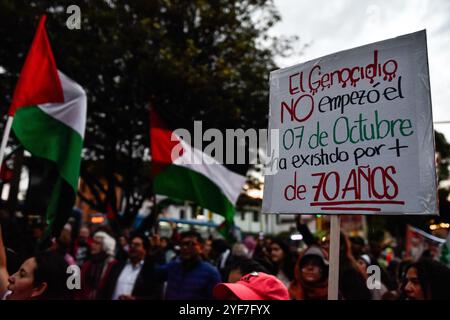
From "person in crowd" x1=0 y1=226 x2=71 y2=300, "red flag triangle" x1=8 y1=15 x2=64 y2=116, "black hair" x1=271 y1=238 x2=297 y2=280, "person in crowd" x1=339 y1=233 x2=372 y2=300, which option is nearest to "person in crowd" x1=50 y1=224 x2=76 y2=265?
"red flag triangle" x1=8 y1=15 x2=64 y2=116

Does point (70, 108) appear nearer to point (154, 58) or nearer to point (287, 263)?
point (287, 263)

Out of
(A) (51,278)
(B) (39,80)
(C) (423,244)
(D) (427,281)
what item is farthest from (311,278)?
(C) (423,244)

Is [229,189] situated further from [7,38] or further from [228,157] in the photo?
[7,38]

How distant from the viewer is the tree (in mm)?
10375

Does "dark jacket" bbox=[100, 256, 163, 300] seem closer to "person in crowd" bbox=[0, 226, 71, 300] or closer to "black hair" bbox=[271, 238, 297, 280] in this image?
"black hair" bbox=[271, 238, 297, 280]

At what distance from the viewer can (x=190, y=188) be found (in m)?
6.77

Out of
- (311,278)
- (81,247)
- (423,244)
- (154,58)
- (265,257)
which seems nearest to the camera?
(311,278)

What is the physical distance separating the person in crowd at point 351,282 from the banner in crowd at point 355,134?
1349mm

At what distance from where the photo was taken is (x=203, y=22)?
37.2 feet

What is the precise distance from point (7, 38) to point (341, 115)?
10.5 meters

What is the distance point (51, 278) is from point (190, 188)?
13.8 ft

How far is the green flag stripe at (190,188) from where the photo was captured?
672 centimetres
